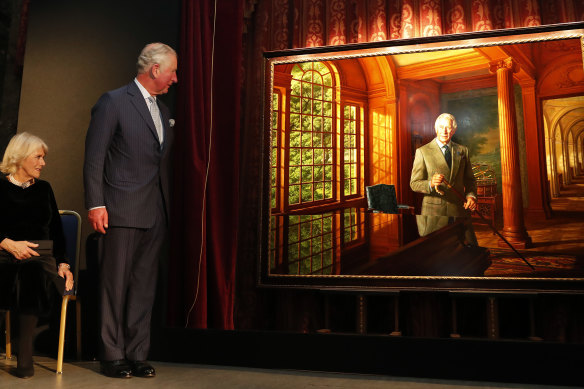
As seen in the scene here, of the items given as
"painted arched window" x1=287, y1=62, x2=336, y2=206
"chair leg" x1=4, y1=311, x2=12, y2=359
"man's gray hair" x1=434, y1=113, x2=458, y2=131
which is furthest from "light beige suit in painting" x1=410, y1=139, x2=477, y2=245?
"chair leg" x1=4, y1=311, x2=12, y2=359

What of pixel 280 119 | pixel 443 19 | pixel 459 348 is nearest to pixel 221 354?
pixel 459 348

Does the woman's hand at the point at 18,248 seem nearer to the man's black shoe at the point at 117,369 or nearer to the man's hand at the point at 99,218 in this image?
the man's hand at the point at 99,218

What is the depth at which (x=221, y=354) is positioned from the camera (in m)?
2.34

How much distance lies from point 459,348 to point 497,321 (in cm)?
64

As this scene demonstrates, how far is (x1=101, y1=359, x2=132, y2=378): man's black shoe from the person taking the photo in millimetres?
2037

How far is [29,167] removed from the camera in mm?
2266

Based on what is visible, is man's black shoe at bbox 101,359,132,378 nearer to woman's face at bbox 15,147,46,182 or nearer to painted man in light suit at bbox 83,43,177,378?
painted man in light suit at bbox 83,43,177,378

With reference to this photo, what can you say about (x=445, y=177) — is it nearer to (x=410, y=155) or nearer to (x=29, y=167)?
(x=410, y=155)

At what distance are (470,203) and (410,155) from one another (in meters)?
0.45

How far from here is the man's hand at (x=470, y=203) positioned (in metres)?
2.66

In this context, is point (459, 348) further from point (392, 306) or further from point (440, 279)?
point (392, 306)

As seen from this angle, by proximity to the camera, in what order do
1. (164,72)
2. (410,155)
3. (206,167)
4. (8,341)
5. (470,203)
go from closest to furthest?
1. (164,72)
2. (8,341)
3. (470,203)
4. (410,155)
5. (206,167)

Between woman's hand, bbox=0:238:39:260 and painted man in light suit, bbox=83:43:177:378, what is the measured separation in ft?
1.21

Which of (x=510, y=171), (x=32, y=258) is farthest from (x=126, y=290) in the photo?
(x=510, y=171)
